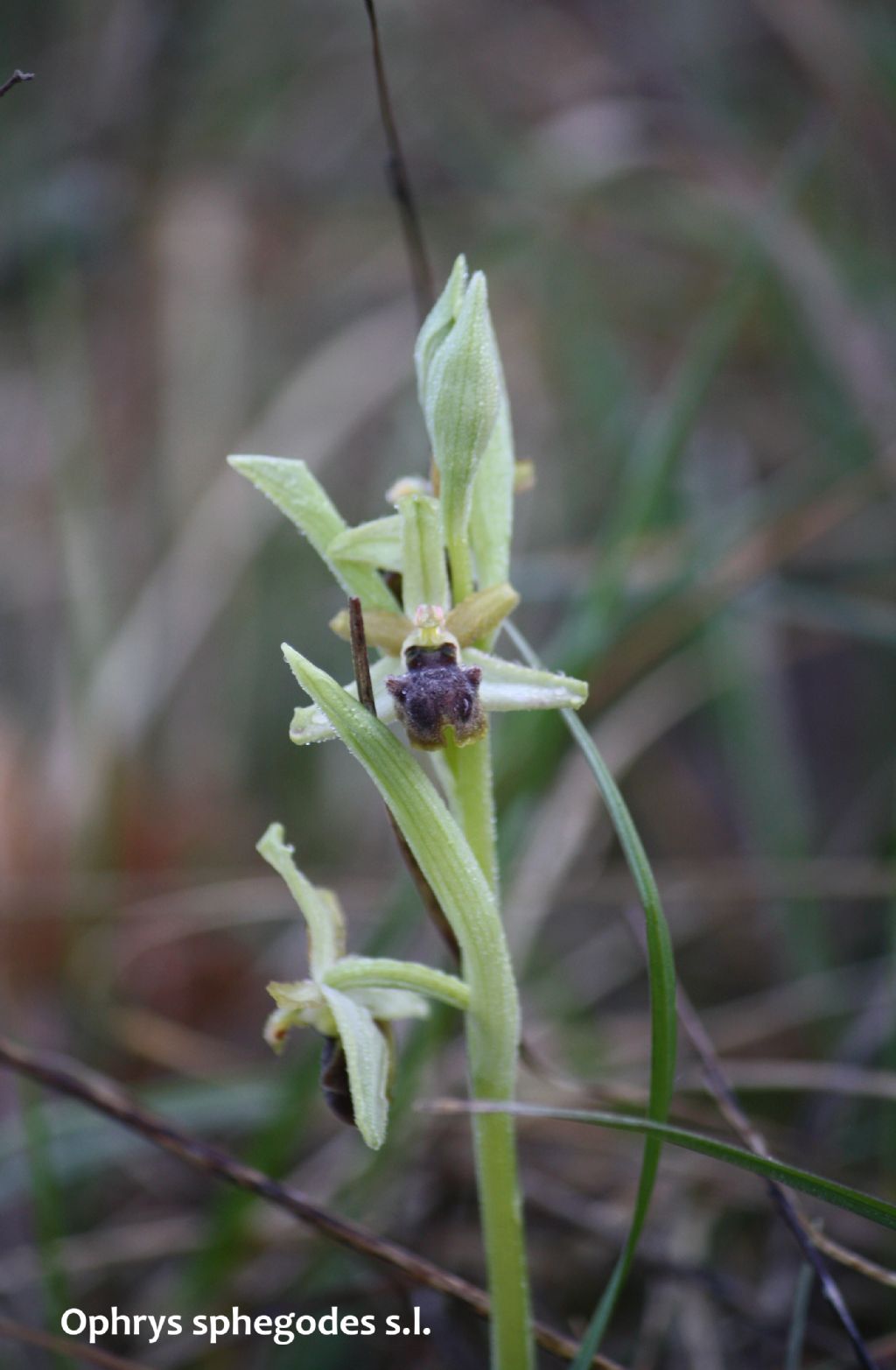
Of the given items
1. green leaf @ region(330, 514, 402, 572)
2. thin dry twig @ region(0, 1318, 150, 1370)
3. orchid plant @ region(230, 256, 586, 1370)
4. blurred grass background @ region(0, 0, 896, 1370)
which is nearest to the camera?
orchid plant @ region(230, 256, 586, 1370)

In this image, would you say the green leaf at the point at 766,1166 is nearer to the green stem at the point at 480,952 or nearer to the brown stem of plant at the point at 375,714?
the green stem at the point at 480,952

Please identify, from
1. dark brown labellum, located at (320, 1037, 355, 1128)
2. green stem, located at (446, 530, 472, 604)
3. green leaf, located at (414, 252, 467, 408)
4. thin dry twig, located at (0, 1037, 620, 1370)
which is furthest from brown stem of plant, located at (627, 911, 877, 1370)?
green leaf, located at (414, 252, 467, 408)

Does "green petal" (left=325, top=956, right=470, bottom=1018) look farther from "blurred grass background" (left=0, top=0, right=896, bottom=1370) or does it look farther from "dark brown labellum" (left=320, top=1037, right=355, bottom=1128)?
"blurred grass background" (left=0, top=0, right=896, bottom=1370)

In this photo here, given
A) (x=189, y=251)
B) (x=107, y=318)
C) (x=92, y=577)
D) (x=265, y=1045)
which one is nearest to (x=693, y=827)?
(x=265, y=1045)

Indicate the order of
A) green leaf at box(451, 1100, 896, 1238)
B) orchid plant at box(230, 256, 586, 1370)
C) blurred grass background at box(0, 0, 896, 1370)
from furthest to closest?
blurred grass background at box(0, 0, 896, 1370) < orchid plant at box(230, 256, 586, 1370) < green leaf at box(451, 1100, 896, 1238)

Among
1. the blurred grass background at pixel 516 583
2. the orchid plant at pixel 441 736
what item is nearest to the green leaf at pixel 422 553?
the orchid plant at pixel 441 736

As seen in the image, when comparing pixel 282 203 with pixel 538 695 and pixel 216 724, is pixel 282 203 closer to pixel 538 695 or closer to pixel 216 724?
pixel 216 724

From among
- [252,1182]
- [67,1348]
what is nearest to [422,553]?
[252,1182]
